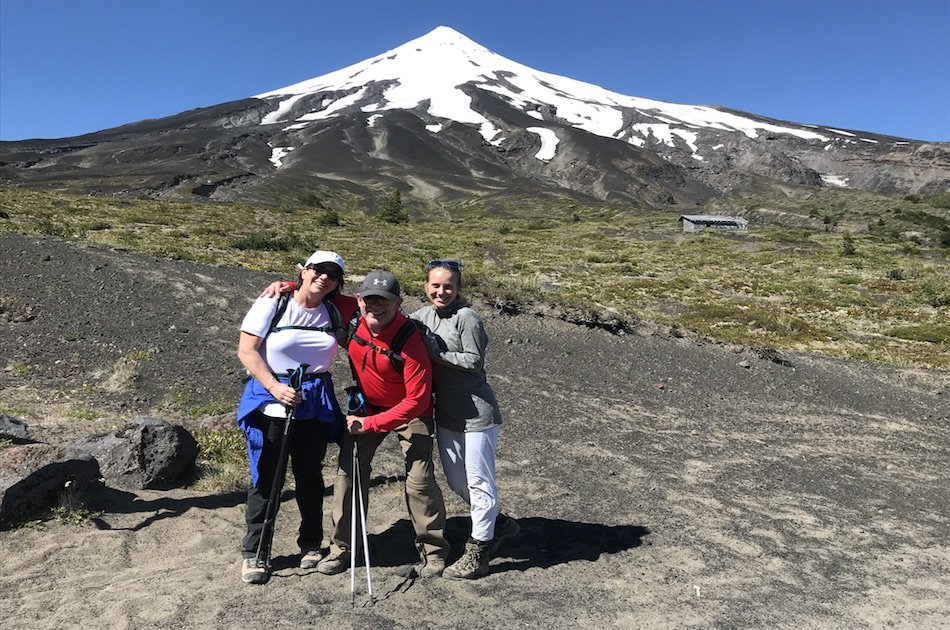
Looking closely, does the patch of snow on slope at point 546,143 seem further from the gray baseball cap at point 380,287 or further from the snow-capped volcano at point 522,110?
the gray baseball cap at point 380,287

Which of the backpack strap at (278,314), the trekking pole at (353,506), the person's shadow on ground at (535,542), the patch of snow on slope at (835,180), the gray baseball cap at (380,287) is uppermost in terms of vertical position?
the patch of snow on slope at (835,180)

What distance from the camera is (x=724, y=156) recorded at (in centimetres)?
15288

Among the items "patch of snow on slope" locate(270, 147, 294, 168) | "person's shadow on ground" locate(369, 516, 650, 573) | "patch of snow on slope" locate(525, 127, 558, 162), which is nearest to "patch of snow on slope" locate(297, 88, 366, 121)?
"patch of snow on slope" locate(270, 147, 294, 168)

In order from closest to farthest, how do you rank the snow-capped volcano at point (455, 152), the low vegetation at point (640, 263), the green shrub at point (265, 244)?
the low vegetation at point (640, 263), the green shrub at point (265, 244), the snow-capped volcano at point (455, 152)

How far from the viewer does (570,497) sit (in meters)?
6.23

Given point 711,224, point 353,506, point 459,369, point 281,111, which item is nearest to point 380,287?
point 459,369

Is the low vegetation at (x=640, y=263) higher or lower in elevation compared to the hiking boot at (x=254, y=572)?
higher

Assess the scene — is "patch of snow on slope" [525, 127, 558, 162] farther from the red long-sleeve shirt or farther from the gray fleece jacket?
the red long-sleeve shirt

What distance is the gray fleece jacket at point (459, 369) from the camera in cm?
399

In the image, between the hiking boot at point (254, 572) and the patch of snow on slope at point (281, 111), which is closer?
the hiking boot at point (254, 572)

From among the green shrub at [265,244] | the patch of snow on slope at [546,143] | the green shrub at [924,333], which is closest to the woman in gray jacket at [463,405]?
the green shrub at [924,333]

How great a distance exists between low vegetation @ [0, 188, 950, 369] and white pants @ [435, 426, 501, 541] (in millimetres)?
11193

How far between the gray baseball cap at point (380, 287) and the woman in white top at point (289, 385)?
280 millimetres

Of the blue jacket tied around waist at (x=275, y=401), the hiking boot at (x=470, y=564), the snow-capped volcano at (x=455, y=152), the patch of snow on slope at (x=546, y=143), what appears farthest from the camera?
the patch of snow on slope at (x=546, y=143)
